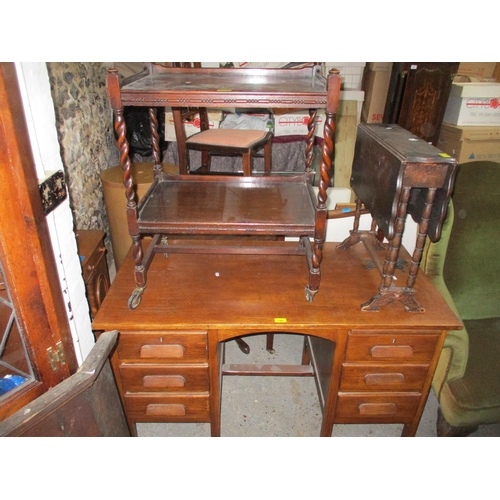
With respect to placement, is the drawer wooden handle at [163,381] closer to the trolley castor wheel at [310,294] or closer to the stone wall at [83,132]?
the trolley castor wheel at [310,294]

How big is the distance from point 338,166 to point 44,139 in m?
3.85

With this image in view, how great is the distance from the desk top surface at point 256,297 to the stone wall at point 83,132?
1.28 metres

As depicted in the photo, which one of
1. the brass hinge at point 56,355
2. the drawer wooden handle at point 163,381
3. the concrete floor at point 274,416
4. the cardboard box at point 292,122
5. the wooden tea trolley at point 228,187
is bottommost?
the concrete floor at point 274,416

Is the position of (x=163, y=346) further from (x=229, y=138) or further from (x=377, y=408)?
(x=229, y=138)

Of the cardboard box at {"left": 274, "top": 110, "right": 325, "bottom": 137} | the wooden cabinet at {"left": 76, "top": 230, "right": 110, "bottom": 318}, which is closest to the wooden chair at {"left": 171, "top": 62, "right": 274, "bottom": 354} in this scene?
the wooden cabinet at {"left": 76, "top": 230, "right": 110, "bottom": 318}

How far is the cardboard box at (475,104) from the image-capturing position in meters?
4.29

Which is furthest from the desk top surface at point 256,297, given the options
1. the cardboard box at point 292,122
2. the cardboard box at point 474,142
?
the cardboard box at point 474,142

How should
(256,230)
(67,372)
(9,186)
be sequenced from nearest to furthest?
(9,186), (67,372), (256,230)

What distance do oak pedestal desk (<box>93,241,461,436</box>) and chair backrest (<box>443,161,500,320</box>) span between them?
1.16ft

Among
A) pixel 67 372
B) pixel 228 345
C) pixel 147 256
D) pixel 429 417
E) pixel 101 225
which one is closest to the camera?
pixel 67 372

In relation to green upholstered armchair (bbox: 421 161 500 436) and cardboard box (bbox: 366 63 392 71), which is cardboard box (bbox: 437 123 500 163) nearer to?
cardboard box (bbox: 366 63 392 71)

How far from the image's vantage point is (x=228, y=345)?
2830 mm
